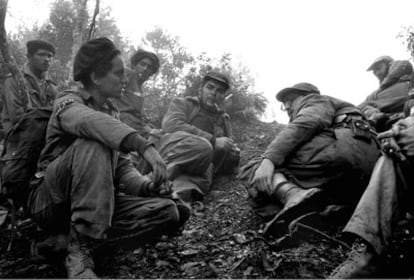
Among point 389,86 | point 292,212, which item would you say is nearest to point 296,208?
point 292,212

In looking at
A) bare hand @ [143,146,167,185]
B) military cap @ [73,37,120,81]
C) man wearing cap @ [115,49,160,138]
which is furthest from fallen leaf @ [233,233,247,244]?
man wearing cap @ [115,49,160,138]

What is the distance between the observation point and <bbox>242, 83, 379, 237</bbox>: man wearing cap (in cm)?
349

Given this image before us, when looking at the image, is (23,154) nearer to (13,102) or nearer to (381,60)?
(13,102)

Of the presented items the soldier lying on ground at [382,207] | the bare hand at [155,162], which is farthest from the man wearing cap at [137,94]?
the soldier lying on ground at [382,207]

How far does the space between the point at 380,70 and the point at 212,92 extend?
4.17 metres

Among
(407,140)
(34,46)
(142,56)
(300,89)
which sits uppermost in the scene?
(34,46)

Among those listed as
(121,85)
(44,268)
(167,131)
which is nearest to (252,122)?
(167,131)

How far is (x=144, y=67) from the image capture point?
7059 mm

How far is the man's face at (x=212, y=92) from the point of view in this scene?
589 cm

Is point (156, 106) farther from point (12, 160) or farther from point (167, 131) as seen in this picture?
point (12, 160)

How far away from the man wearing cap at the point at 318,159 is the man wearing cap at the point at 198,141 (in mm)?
1247

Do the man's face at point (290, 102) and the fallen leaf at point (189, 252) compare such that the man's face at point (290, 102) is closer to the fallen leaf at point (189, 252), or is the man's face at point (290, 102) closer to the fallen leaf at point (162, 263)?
the fallen leaf at point (189, 252)

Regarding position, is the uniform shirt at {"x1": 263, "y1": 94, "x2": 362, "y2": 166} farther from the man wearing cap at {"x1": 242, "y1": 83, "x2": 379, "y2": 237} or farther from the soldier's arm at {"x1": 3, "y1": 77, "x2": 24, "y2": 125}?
the soldier's arm at {"x1": 3, "y1": 77, "x2": 24, "y2": 125}

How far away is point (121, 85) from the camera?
3289 millimetres
